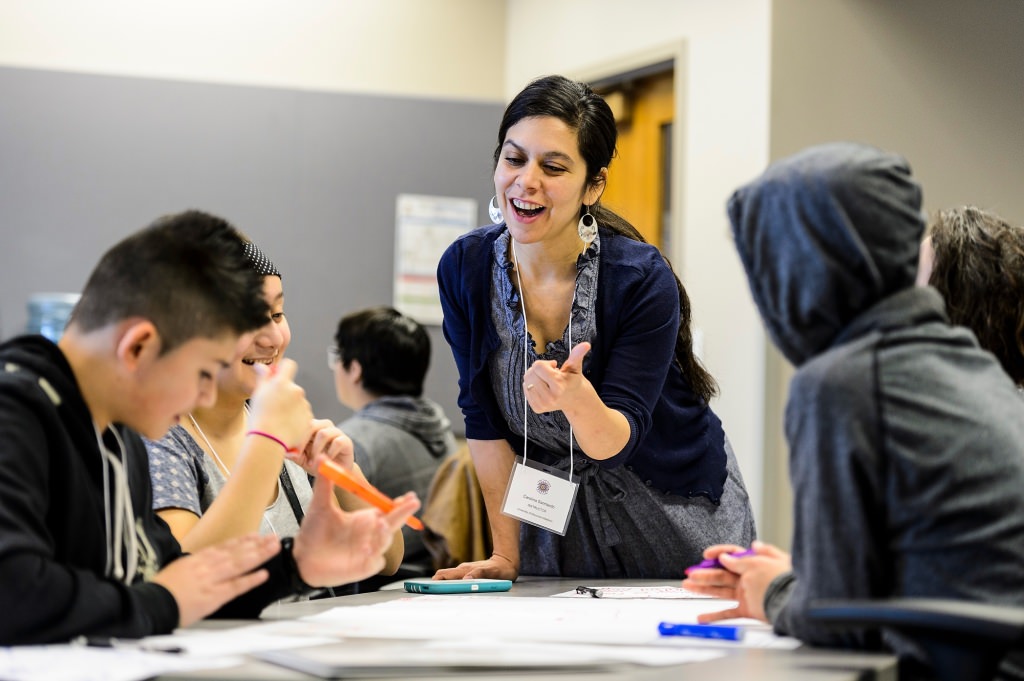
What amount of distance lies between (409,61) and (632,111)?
1.03m

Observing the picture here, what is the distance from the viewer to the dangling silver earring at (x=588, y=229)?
221 cm

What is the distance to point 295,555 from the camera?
156cm

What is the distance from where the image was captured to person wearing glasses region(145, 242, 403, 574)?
65.5 inches

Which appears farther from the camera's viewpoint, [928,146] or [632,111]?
[632,111]

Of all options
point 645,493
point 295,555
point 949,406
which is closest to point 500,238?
point 645,493

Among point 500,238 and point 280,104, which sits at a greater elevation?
point 280,104

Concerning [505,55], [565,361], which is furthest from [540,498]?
[505,55]

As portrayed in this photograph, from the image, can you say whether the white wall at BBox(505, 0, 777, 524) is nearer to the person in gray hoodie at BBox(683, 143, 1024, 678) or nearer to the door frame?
the door frame

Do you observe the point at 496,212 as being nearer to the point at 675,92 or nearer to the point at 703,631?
the point at 703,631

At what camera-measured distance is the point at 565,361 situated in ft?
6.95

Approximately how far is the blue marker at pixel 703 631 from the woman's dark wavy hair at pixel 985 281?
3.18 ft

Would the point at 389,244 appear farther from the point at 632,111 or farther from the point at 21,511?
the point at 21,511

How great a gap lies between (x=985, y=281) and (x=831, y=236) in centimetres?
95

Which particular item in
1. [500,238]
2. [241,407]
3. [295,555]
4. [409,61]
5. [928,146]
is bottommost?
[295,555]
